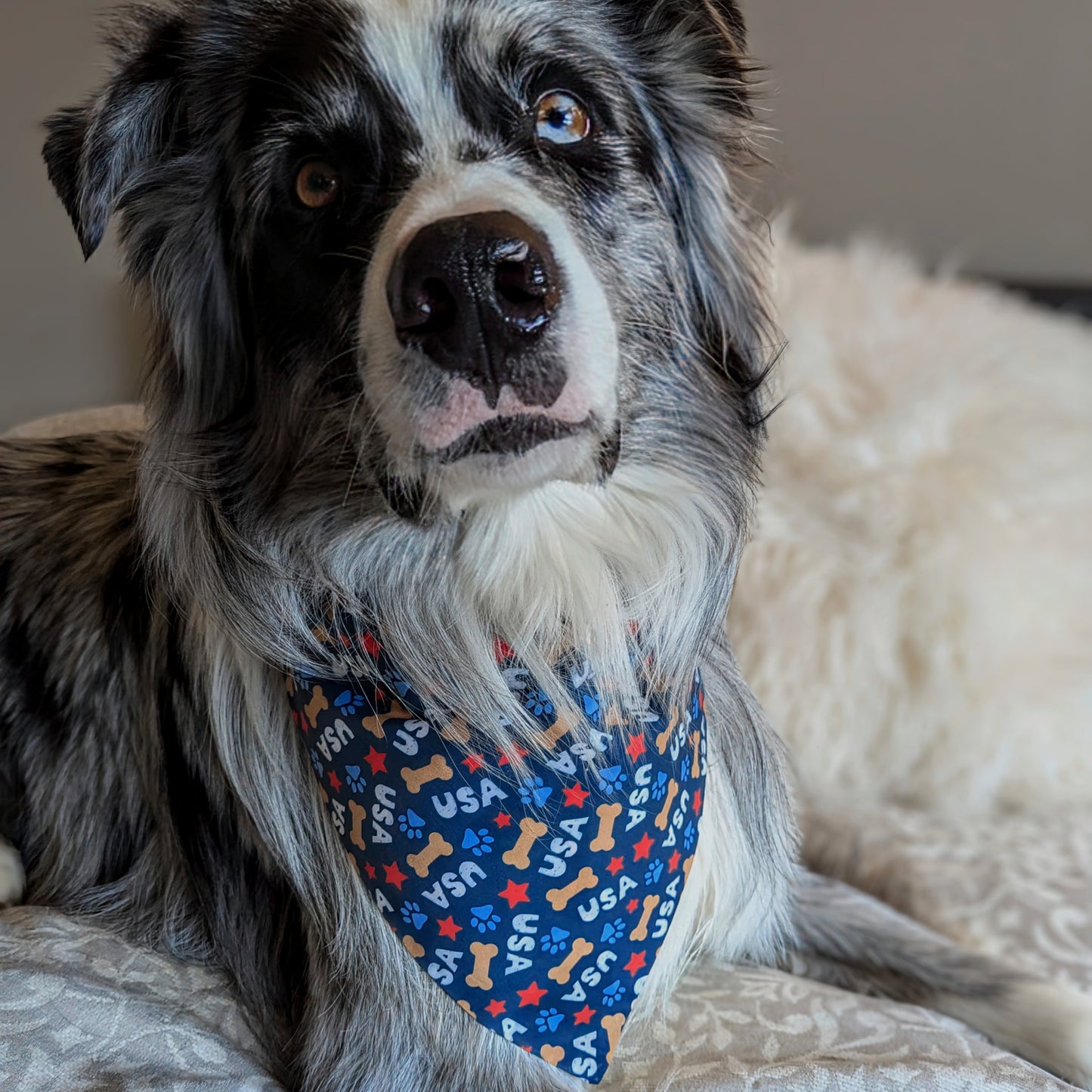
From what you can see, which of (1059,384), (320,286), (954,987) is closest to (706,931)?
(954,987)

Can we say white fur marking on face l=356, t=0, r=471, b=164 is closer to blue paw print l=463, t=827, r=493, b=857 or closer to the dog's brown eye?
the dog's brown eye

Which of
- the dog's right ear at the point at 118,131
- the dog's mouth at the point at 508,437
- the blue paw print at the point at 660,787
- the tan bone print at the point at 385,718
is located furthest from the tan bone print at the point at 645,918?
the dog's right ear at the point at 118,131

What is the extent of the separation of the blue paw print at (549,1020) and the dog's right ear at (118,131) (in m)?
1.00

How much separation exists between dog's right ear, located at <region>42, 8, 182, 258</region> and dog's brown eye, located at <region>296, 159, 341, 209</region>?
211 millimetres

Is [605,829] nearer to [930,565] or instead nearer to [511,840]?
[511,840]

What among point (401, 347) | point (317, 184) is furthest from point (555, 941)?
point (317, 184)

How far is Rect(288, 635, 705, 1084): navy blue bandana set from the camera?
4.22 ft

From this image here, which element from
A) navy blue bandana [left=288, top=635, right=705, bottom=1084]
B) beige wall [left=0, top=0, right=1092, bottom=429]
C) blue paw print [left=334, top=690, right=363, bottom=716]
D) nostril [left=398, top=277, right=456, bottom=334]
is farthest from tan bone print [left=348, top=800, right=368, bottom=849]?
beige wall [left=0, top=0, right=1092, bottom=429]

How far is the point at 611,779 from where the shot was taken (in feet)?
4.34

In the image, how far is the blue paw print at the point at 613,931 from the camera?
52.9 inches

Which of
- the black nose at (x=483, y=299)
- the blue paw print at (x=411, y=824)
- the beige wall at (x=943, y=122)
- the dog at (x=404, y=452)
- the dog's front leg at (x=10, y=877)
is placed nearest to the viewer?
the black nose at (x=483, y=299)

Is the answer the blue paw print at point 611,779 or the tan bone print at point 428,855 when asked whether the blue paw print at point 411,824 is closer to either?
the tan bone print at point 428,855

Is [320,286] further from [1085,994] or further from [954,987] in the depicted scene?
[1085,994]

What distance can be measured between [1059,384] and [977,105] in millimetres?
851
